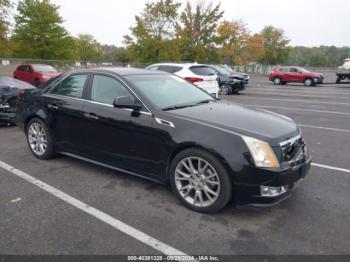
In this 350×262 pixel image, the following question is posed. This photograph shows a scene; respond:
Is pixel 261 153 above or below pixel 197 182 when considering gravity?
above

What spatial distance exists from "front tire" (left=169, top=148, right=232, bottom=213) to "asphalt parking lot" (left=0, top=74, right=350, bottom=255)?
0.45ft

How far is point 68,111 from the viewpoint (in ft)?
15.5

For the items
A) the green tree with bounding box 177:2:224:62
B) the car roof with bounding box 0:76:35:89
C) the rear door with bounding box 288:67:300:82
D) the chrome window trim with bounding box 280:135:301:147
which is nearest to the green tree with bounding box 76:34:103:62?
the green tree with bounding box 177:2:224:62

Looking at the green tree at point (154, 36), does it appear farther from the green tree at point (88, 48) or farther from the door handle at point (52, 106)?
the green tree at point (88, 48)

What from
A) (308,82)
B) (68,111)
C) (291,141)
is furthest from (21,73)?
(308,82)

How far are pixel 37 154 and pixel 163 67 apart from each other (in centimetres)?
899

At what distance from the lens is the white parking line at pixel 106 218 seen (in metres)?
2.93

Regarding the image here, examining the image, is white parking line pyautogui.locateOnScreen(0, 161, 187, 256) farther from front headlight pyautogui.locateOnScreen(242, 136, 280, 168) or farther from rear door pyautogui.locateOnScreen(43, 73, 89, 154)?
front headlight pyautogui.locateOnScreen(242, 136, 280, 168)

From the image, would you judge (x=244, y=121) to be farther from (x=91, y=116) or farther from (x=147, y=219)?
(x=91, y=116)

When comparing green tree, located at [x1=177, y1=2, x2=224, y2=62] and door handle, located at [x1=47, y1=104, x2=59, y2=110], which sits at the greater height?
green tree, located at [x1=177, y1=2, x2=224, y2=62]

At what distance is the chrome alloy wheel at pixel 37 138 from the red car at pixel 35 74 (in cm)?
1344

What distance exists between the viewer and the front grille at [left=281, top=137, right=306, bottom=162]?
3.42 metres

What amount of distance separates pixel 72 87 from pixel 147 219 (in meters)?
2.56

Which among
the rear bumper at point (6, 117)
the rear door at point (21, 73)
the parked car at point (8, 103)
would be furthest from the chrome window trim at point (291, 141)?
the rear door at point (21, 73)
